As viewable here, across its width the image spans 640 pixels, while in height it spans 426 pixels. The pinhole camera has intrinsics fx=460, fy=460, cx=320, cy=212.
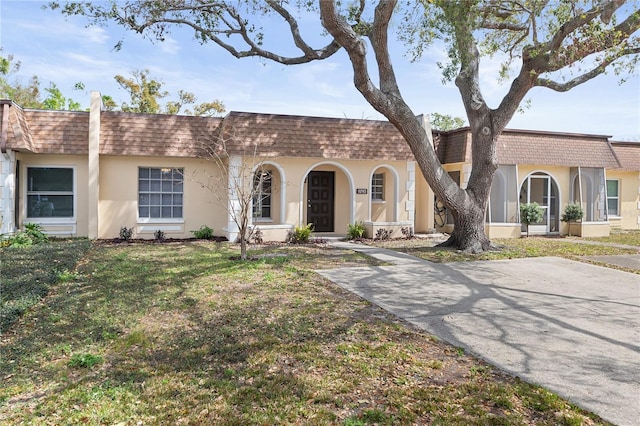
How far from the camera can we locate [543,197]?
1800 centimetres

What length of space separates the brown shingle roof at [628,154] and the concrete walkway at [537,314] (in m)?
11.8

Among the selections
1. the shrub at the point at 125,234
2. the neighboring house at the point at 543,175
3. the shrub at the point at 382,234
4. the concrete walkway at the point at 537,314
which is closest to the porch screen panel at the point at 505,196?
the neighboring house at the point at 543,175

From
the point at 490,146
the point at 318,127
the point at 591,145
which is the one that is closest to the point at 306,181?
the point at 318,127

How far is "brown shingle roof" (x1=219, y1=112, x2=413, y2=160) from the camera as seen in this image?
14281 millimetres

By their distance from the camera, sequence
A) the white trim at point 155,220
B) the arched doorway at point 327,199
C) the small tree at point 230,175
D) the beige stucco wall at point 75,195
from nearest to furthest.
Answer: the small tree at point 230,175
the beige stucco wall at point 75,195
the white trim at point 155,220
the arched doorway at point 327,199

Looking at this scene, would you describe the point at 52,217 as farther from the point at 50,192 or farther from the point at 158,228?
the point at 158,228

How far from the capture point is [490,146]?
12.7m

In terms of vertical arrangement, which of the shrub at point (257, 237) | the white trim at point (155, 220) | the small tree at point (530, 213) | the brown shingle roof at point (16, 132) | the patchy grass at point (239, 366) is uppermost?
the brown shingle roof at point (16, 132)

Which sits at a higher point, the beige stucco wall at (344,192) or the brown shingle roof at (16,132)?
the brown shingle roof at (16,132)

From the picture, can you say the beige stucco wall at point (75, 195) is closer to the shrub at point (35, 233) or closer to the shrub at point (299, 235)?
the shrub at point (35, 233)

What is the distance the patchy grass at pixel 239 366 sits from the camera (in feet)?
12.2

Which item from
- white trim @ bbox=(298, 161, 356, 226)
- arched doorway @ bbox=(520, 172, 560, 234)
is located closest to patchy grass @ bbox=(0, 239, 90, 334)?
white trim @ bbox=(298, 161, 356, 226)

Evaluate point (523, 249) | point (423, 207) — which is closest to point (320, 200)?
point (423, 207)

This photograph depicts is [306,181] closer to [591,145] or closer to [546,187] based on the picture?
[546,187]
